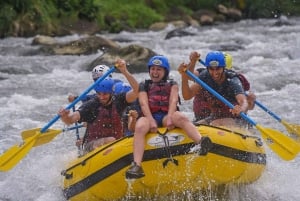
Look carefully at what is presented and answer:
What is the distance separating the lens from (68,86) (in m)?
12.7

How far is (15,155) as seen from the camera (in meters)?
6.01

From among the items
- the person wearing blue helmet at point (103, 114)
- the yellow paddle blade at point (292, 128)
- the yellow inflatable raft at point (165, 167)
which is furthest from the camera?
the yellow paddle blade at point (292, 128)

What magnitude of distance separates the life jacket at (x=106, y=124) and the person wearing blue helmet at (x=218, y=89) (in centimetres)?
78

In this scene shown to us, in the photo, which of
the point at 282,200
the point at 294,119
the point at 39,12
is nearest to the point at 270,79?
the point at 294,119

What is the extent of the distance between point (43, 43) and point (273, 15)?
15.1 meters

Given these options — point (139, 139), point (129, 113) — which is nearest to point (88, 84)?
point (129, 113)

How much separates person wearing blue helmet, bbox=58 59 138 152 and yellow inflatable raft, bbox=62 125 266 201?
0.67 m

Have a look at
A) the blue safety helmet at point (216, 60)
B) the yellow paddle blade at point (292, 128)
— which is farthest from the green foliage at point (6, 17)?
the yellow paddle blade at point (292, 128)

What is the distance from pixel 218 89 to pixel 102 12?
17.7 metres

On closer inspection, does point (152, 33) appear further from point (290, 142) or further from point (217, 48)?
point (290, 142)

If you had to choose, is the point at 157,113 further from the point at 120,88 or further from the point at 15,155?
the point at 15,155

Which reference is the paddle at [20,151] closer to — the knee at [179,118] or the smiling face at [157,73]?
the smiling face at [157,73]

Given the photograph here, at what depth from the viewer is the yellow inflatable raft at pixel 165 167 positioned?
207 inches

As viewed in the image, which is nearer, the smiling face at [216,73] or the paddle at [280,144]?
the paddle at [280,144]
